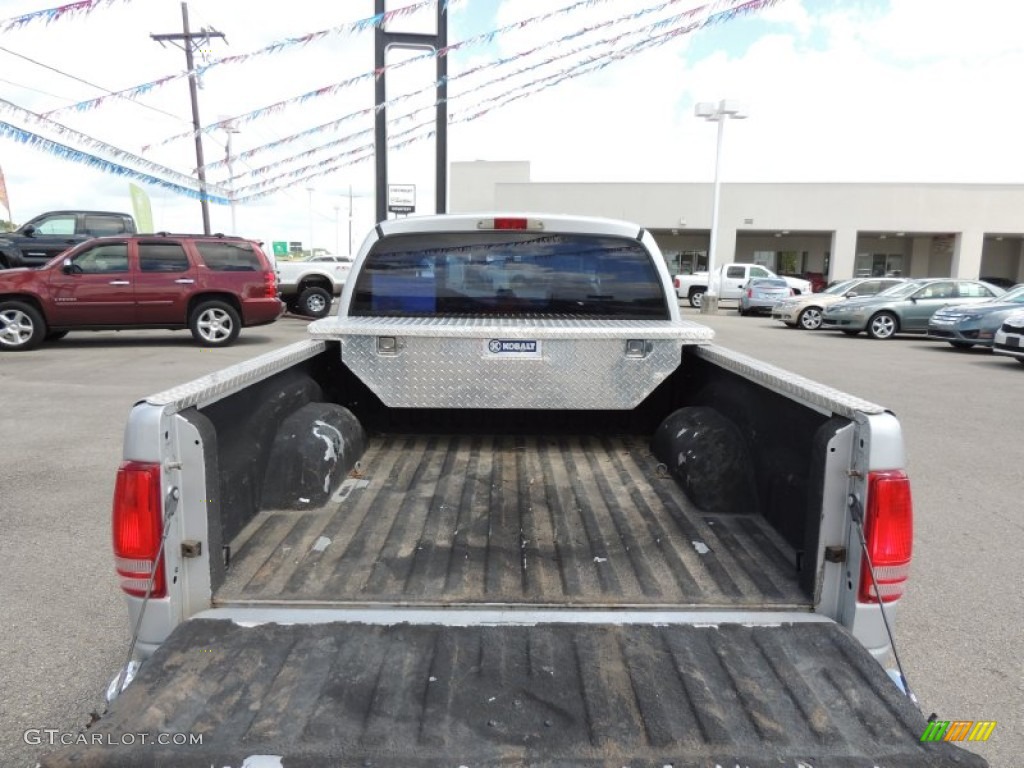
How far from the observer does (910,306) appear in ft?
57.9

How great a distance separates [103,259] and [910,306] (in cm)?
1830

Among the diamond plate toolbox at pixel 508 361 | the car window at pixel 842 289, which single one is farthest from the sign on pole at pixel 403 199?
the car window at pixel 842 289

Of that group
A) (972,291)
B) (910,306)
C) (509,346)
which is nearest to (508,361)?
(509,346)

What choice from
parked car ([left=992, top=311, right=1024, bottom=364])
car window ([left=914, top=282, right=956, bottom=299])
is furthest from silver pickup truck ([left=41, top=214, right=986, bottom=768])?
car window ([left=914, top=282, right=956, bottom=299])

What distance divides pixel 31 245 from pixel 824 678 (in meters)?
20.6

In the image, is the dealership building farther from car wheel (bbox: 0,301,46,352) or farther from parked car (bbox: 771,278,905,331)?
car wheel (bbox: 0,301,46,352)

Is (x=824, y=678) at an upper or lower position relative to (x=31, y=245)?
lower

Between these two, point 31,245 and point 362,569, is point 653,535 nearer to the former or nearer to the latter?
point 362,569

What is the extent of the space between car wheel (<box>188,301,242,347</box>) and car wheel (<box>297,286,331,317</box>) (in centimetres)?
694

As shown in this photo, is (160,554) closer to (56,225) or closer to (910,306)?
(910,306)

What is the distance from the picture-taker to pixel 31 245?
1733cm

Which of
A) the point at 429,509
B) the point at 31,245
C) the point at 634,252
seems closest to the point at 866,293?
the point at 634,252

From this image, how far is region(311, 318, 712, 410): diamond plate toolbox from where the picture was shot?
11.3 ft

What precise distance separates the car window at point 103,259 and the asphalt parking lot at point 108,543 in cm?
213
